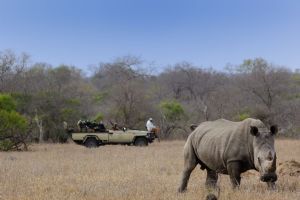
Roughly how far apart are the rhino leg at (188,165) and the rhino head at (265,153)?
1.79 m

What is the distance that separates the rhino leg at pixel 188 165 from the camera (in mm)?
10453

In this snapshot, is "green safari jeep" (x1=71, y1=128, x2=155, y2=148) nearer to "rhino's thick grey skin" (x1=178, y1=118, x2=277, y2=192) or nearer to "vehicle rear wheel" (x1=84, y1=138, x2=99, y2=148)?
"vehicle rear wheel" (x1=84, y1=138, x2=99, y2=148)

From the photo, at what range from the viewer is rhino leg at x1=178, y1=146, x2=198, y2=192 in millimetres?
10453

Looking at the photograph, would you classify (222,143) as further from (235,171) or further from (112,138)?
(112,138)

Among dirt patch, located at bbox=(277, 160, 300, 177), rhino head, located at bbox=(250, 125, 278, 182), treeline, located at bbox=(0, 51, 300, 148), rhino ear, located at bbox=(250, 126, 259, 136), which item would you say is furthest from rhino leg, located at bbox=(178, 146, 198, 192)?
treeline, located at bbox=(0, 51, 300, 148)

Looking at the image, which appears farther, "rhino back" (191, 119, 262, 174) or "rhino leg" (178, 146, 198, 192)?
"rhino leg" (178, 146, 198, 192)

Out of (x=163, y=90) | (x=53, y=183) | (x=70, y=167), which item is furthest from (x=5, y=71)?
(x=53, y=183)

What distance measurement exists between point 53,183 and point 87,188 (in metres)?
1.42

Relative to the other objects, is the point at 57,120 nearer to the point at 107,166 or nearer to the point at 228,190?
the point at 107,166

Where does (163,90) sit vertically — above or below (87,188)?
above

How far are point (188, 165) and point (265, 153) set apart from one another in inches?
86.8

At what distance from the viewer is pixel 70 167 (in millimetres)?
15805

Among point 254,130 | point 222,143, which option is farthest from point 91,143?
point 254,130

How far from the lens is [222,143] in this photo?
9.91m
